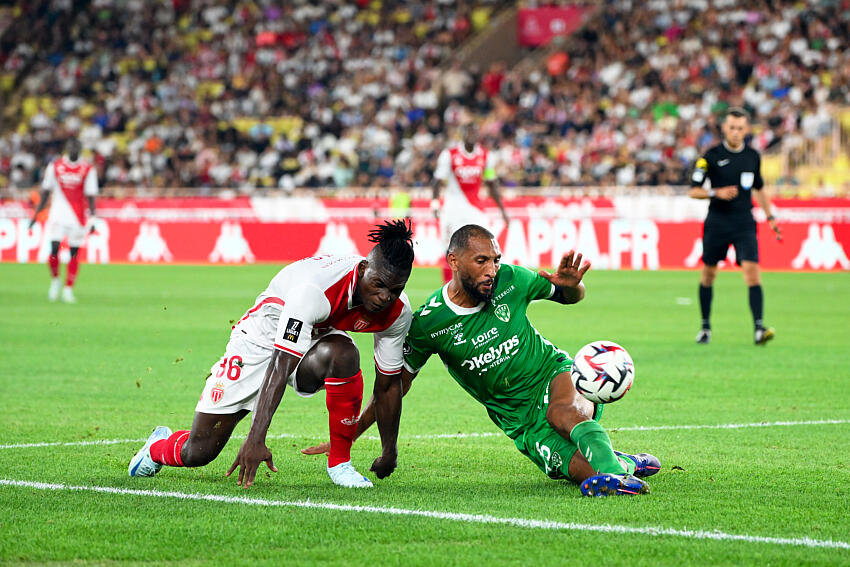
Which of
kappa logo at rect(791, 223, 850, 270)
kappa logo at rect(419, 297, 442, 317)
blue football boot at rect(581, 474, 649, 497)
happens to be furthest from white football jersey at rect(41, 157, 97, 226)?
blue football boot at rect(581, 474, 649, 497)

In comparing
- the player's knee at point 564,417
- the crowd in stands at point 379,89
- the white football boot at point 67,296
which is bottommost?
the white football boot at point 67,296

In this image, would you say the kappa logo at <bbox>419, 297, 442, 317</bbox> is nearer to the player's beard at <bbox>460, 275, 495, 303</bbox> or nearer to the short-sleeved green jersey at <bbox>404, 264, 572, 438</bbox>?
the short-sleeved green jersey at <bbox>404, 264, 572, 438</bbox>

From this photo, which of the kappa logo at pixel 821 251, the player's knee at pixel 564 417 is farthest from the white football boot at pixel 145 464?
the kappa logo at pixel 821 251

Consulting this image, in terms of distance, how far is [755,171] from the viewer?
13.3 m

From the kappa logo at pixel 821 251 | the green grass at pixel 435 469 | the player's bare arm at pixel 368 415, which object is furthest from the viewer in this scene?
the kappa logo at pixel 821 251

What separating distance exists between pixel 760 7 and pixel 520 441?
28313 millimetres

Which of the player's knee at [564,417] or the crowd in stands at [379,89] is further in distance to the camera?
the crowd in stands at [379,89]

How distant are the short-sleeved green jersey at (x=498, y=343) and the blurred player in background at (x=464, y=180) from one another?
38.3 feet

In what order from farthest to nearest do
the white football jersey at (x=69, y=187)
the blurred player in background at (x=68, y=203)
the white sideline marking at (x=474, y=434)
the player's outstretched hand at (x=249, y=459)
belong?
the white football jersey at (x=69, y=187) < the blurred player in background at (x=68, y=203) < the white sideline marking at (x=474, y=434) < the player's outstretched hand at (x=249, y=459)

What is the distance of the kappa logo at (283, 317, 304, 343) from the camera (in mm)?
5812

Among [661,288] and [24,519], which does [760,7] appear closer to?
[661,288]

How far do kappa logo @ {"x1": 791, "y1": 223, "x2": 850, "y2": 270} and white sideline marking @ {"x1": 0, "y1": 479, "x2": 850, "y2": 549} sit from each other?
65.5 feet

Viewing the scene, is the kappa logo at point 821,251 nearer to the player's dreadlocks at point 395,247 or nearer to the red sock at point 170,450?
the player's dreadlocks at point 395,247

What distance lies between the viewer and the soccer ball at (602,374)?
19.8 ft
